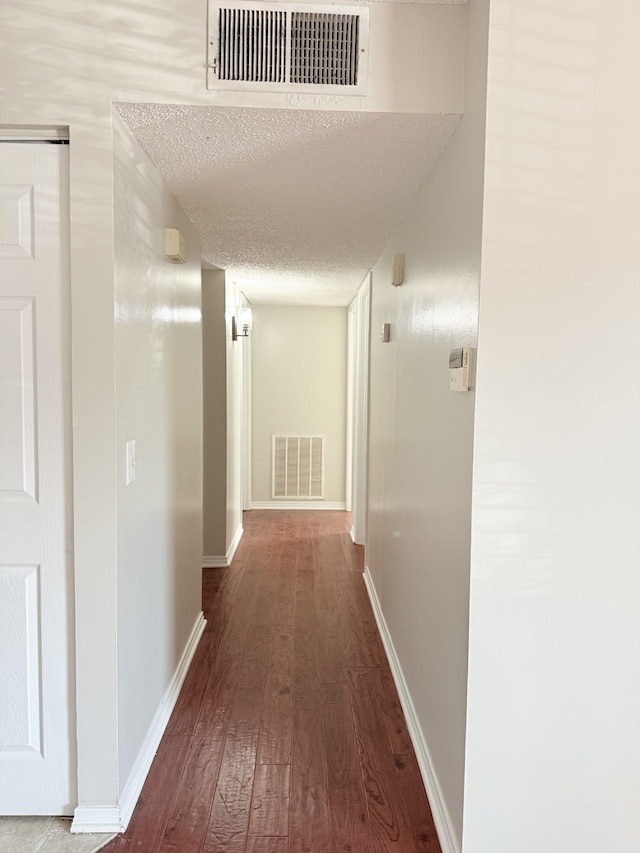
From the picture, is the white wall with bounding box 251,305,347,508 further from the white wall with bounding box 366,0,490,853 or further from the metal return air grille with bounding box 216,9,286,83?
the metal return air grille with bounding box 216,9,286,83

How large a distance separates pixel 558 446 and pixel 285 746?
4.98 ft

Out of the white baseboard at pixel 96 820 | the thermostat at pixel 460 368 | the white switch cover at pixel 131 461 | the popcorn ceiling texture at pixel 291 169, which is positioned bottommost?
the white baseboard at pixel 96 820

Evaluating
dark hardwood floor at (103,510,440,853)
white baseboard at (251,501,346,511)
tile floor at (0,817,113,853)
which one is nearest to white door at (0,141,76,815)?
tile floor at (0,817,113,853)

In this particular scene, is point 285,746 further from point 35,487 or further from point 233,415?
point 233,415

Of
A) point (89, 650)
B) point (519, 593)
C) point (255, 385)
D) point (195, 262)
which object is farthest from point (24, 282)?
point (255, 385)

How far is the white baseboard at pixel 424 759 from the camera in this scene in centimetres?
161

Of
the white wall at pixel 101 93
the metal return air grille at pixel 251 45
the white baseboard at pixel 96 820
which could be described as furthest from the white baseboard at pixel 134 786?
the metal return air grille at pixel 251 45

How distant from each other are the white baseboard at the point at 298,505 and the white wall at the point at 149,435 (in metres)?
3.24

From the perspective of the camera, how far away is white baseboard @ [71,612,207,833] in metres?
1.68

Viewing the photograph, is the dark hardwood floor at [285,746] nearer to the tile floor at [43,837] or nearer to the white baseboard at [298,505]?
the tile floor at [43,837]

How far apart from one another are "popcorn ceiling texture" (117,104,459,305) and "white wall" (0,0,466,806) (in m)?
0.06

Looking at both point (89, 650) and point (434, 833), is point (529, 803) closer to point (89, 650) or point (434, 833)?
point (434, 833)

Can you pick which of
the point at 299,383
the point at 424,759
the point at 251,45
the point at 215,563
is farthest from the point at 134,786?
the point at 299,383

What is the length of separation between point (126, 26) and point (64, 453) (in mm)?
1199
